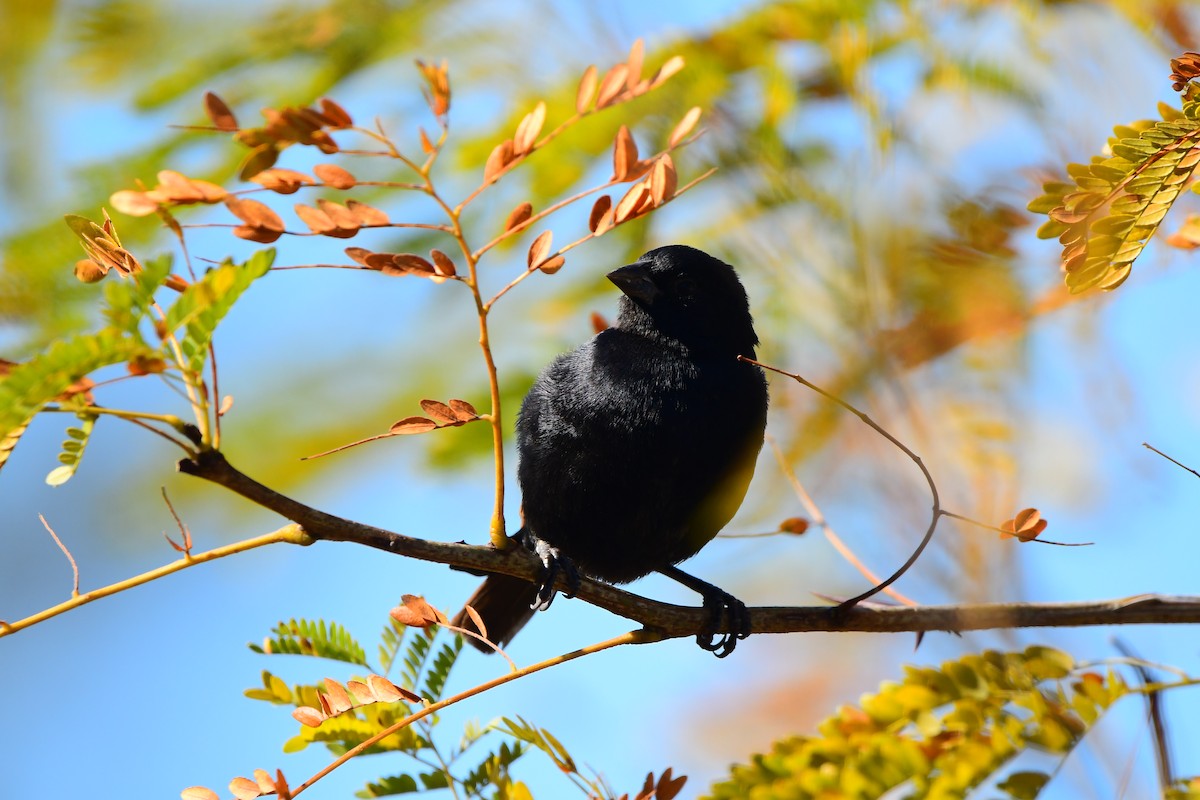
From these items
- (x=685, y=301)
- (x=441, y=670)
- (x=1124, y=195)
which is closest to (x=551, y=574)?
(x=441, y=670)

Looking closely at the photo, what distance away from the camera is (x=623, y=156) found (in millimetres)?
1763

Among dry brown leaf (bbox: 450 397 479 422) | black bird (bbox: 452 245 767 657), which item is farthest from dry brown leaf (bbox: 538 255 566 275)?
black bird (bbox: 452 245 767 657)

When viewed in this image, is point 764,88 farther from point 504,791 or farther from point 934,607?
point 504,791

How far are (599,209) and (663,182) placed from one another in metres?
0.15

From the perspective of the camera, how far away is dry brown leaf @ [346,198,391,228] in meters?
1.61

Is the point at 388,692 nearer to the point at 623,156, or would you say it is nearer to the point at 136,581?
the point at 136,581

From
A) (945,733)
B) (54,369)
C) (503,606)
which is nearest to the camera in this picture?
(54,369)

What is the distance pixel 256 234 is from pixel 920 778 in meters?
1.56

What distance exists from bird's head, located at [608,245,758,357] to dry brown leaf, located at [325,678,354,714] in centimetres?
200

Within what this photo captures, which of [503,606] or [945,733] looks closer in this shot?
[945,733]

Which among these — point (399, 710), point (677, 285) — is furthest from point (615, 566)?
point (399, 710)

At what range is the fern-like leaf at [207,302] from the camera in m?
1.44

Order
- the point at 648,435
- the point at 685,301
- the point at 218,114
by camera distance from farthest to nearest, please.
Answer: the point at 685,301 < the point at 648,435 < the point at 218,114

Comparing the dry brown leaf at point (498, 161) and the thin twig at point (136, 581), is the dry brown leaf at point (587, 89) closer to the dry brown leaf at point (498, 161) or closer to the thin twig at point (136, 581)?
the dry brown leaf at point (498, 161)
